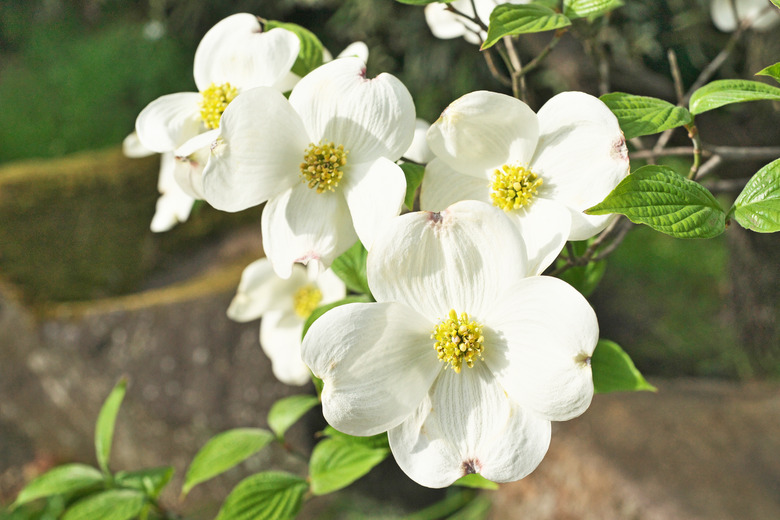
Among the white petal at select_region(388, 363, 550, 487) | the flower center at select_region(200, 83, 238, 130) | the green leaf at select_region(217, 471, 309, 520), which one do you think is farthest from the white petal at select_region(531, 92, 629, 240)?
the green leaf at select_region(217, 471, 309, 520)

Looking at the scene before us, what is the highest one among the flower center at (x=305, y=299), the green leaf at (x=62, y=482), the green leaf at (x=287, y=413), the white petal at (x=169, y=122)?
the white petal at (x=169, y=122)

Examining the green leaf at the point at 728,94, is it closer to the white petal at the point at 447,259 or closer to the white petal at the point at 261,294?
the white petal at the point at 447,259

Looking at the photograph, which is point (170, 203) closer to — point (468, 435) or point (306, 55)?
point (306, 55)

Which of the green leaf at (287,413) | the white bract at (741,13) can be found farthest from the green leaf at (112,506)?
the white bract at (741,13)

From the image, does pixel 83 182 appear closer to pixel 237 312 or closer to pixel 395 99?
pixel 237 312

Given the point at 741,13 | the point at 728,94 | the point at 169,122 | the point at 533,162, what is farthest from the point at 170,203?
the point at 741,13

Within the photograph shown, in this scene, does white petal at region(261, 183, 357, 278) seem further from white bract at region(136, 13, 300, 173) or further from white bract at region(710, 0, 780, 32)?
white bract at region(710, 0, 780, 32)
